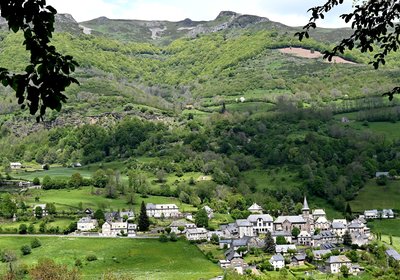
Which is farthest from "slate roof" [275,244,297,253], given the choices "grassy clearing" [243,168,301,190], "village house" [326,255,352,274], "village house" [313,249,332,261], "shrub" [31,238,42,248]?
"grassy clearing" [243,168,301,190]

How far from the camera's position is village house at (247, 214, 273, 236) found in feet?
315

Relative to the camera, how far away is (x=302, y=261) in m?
76.4

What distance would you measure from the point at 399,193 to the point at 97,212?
162 feet

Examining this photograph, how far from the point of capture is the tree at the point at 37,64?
7.70 metres

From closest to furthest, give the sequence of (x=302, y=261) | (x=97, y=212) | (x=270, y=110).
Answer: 1. (x=302, y=261)
2. (x=97, y=212)
3. (x=270, y=110)

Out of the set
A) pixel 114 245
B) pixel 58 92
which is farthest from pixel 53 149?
pixel 58 92

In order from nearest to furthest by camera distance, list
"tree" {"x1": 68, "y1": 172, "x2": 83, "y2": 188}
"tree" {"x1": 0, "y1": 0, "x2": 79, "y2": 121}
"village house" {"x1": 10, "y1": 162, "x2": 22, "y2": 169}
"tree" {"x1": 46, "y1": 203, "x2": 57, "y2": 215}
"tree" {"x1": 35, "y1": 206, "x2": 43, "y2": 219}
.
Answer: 1. "tree" {"x1": 0, "y1": 0, "x2": 79, "y2": 121}
2. "tree" {"x1": 35, "y1": 206, "x2": 43, "y2": 219}
3. "tree" {"x1": 46, "y1": 203, "x2": 57, "y2": 215}
4. "tree" {"x1": 68, "y1": 172, "x2": 83, "y2": 188}
5. "village house" {"x1": 10, "y1": 162, "x2": 22, "y2": 169}

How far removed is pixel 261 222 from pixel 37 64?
90.8 meters

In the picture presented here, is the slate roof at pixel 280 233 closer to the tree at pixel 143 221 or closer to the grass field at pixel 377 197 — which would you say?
the grass field at pixel 377 197

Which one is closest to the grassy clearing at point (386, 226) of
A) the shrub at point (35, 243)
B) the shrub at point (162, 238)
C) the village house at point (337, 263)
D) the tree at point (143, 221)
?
the village house at point (337, 263)

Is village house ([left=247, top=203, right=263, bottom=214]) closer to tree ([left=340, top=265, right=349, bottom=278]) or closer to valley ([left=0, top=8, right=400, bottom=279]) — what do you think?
valley ([left=0, top=8, right=400, bottom=279])

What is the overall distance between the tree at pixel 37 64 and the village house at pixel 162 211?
89887mm

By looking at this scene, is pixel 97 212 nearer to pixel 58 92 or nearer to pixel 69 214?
pixel 69 214

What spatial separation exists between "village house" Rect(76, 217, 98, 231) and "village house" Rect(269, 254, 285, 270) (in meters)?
25.9
